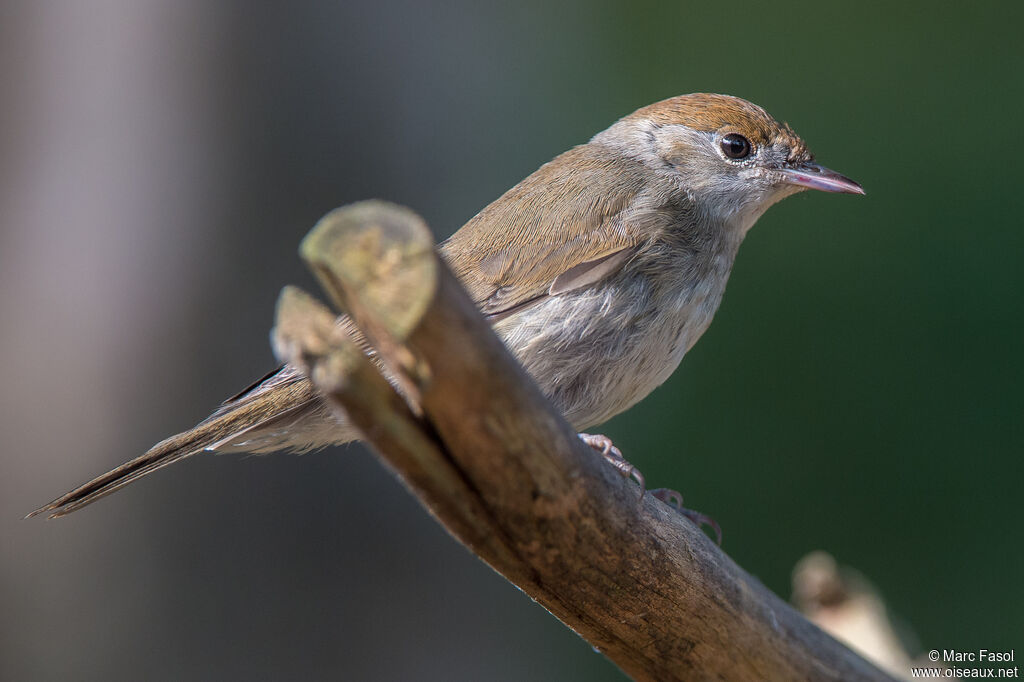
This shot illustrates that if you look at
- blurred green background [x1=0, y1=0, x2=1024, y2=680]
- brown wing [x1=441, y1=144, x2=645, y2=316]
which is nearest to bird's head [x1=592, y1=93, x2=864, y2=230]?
brown wing [x1=441, y1=144, x2=645, y2=316]

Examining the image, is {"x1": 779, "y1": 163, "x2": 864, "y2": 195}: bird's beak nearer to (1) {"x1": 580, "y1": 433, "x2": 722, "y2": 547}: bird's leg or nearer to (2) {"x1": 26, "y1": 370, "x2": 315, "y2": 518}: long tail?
(1) {"x1": 580, "y1": 433, "x2": 722, "y2": 547}: bird's leg

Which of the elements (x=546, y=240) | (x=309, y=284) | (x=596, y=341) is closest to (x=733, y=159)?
(x=546, y=240)

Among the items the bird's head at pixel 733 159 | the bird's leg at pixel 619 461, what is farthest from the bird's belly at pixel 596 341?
the bird's head at pixel 733 159

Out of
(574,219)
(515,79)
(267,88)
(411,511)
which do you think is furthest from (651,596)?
(515,79)

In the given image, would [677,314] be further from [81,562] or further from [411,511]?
[81,562]

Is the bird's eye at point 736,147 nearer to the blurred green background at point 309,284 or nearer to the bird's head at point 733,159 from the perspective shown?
the bird's head at point 733,159
